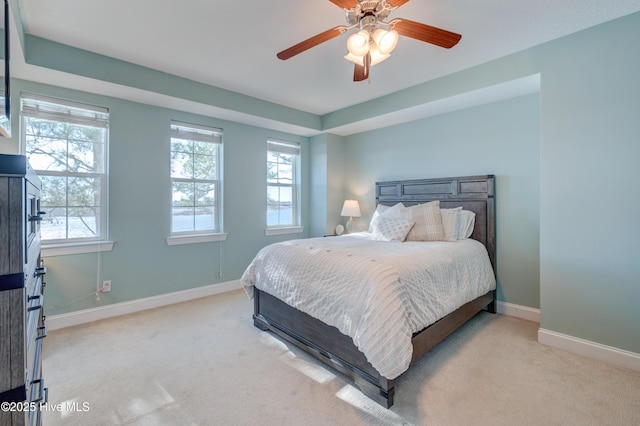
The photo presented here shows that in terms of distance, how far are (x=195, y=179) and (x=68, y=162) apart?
49.6 inches

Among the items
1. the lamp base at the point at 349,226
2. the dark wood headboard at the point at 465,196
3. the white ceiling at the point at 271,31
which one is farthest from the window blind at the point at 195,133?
the dark wood headboard at the point at 465,196

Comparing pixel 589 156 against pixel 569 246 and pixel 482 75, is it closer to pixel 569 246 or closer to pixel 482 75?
pixel 569 246

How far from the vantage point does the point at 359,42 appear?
1796 millimetres

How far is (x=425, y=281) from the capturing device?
2121 millimetres

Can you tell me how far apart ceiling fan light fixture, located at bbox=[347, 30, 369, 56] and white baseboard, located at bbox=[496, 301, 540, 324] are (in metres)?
3.06

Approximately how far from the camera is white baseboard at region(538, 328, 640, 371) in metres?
2.16

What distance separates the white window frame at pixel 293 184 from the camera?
15.1ft

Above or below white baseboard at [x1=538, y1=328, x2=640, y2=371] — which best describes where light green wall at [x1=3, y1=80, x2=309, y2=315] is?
above

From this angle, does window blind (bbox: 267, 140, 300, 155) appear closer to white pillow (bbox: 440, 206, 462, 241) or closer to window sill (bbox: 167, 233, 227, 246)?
window sill (bbox: 167, 233, 227, 246)

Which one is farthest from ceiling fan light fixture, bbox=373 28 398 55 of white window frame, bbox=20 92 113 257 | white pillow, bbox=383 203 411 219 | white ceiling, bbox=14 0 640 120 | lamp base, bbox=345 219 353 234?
lamp base, bbox=345 219 353 234

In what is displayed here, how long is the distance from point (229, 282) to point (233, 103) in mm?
2399

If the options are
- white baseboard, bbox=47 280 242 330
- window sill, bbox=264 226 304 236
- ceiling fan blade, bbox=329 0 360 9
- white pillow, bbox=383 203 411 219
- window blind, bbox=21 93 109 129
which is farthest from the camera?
Result: window sill, bbox=264 226 304 236

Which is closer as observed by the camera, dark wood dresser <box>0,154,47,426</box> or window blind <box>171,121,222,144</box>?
dark wood dresser <box>0,154,47,426</box>

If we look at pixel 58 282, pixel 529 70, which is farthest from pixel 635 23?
pixel 58 282
